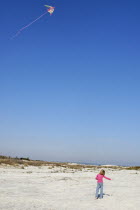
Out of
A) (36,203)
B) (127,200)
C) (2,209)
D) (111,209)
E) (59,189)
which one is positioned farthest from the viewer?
(59,189)

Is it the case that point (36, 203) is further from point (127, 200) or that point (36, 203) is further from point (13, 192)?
point (127, 200)

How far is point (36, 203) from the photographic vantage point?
47.0ft

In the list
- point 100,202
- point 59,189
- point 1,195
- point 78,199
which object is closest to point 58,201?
point 78,199

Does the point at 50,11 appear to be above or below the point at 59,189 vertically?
above

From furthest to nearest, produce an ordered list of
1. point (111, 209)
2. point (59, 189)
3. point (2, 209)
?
1. point (59, 189)
2. point (111, 209)
3. point (2, 209)

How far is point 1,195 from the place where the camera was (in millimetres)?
16016

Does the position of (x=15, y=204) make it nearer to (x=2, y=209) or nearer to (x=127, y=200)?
(x=2, y=209)

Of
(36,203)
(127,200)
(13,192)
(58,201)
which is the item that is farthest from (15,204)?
(127,200)

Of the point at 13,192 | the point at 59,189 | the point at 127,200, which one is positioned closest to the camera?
the point at 127,200

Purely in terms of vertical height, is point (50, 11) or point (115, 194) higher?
point (50, 11)

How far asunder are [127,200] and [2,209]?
23.5 ft

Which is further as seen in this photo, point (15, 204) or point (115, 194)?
point (115, 194)

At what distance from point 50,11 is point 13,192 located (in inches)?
595

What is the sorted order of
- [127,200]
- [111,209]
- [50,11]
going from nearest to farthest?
[111,209], [127,200], [50,11]
